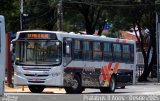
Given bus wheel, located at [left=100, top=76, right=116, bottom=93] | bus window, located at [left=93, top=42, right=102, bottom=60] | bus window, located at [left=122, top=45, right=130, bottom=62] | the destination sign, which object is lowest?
bus wheel, located at [left=100, top=76, right=116, bottom=93]

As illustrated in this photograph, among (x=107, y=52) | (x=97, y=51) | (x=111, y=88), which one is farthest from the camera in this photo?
(x=111, y=88)

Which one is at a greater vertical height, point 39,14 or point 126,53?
point 126,53

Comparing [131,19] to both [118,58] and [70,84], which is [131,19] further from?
[70,84]

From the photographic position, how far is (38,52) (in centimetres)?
2738

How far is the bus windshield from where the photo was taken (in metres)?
27.2

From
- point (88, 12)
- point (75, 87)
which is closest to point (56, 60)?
point (75, 87)

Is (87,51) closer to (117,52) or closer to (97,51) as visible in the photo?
(97,51)

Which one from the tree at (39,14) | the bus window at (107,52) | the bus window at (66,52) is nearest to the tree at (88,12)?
the tree at (39,14)

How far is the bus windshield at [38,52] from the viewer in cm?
2722

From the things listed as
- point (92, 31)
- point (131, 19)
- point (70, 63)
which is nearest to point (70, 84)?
point (70, 63)

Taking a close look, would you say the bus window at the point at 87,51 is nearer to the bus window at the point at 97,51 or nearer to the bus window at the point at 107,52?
the bus window at the point at 97,51

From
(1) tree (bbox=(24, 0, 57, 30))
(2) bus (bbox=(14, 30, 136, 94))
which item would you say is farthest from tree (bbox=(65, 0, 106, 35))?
(2) bus (bbox=(14, 30, 136, 94))

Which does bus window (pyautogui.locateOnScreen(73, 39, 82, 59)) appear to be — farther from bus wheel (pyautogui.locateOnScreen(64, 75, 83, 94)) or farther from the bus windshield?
the bus windshield

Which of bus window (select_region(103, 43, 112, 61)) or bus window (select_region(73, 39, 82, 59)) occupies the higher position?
bus window (select_region(73, 39, 82, 59))
